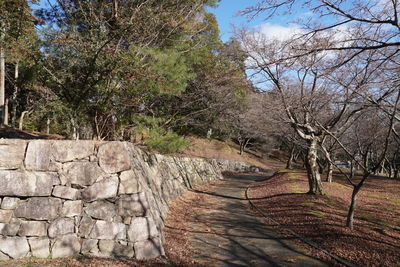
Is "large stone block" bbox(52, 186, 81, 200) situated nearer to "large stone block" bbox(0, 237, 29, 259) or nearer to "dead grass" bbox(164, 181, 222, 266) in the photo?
"large stone block" bbox(0, 237, 29, 259)

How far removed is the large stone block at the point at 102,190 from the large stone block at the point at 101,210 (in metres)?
0.12

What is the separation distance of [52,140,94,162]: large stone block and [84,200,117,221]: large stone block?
1000mm

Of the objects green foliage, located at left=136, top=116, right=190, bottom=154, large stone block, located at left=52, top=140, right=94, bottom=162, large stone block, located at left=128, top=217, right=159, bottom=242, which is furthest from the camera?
→ green foliage, located at left=136, top=116, right=190, bottom=154

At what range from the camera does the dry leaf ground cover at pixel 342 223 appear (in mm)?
6184

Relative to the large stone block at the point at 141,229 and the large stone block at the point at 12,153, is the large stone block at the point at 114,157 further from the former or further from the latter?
the large stone block at the point at 12,153

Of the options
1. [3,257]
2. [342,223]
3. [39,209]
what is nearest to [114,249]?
[39,209]

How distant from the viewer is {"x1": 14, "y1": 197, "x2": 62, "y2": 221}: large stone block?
5.67 m

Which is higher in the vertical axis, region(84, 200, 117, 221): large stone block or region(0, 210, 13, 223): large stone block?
region(84, 200, 117, 221): large stone block

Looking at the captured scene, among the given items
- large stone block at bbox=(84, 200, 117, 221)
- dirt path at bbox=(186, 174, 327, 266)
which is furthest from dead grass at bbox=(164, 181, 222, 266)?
large stone block at bbox=(84, 200, 117, 221)

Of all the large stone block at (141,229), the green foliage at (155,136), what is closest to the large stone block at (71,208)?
the large stone block at (141,229)

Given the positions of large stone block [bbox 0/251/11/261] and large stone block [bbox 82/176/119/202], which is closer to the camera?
large stone block [bbox 0/251/11/261]

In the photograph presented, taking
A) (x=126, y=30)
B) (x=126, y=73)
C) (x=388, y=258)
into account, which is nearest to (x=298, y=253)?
(x=388, y=258)

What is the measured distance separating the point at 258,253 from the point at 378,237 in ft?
9.98

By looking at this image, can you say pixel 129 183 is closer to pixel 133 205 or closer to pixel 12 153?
pixel 133 205
